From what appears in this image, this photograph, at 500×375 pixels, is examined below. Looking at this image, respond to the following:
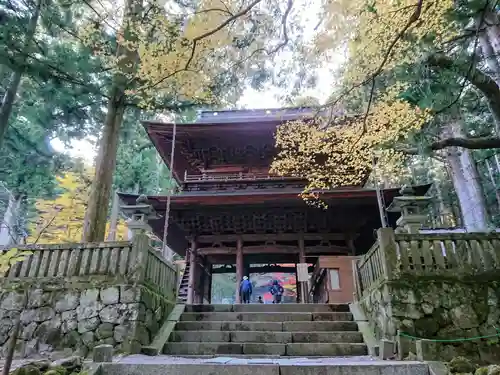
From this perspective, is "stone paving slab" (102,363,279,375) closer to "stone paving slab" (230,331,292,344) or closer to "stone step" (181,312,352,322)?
"stone paving slab" (230,331,292,344)

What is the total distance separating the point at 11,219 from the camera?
17.5 m

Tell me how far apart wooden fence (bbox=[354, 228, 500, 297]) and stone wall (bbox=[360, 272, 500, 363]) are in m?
0.14

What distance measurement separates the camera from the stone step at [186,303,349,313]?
7.62m

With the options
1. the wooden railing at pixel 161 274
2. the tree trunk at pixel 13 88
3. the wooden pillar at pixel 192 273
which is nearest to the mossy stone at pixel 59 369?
the wooden railing at pixel 161 274

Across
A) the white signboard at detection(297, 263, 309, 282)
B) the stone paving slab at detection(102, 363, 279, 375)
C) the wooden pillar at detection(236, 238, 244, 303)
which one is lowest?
the stone paving slab at detection(102, 363, 279, 375)

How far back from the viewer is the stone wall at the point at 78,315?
584 centimetres

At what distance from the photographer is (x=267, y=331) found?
6.56 m

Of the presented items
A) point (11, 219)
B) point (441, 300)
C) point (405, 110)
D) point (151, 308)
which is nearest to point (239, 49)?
point (405, 110)

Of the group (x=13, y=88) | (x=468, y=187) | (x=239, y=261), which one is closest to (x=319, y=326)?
(x=239, y=261)

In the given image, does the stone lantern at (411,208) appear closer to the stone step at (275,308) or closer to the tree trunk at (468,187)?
the stone step at (275,308)

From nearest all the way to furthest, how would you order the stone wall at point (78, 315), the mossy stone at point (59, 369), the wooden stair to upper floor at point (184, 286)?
the mossy stone at point (59, 369)
the stone wall at point (78, 315)
the wooden stair to upper floor at point (184, 286)

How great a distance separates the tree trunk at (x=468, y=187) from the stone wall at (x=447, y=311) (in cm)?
827

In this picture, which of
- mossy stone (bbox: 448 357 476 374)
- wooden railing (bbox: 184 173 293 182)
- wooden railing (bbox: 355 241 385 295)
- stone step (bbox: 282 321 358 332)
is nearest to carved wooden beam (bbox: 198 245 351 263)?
wooden railing (bbox: 184 173 293 182)

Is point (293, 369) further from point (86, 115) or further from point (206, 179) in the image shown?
point (86, 115)
